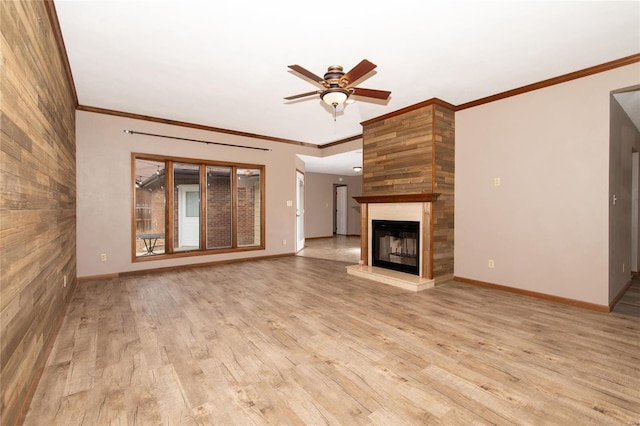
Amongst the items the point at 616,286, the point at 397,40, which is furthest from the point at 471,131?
the point at 616,286

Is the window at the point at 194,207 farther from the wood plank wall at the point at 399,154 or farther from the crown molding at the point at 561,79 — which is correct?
the crown molding at the point at 561,79

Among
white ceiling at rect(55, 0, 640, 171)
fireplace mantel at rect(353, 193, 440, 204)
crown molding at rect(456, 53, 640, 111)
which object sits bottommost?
fireplace mantel at rect(353, 193, 440, 204)

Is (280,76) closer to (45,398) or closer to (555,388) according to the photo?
(45,398)

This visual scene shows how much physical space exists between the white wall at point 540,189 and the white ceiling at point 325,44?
348 mm

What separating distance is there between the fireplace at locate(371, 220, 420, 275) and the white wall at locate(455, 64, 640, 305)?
0.74 metres

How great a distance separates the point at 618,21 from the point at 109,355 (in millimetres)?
5175

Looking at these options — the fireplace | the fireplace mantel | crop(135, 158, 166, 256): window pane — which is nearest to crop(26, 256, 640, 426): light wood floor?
the fireplace

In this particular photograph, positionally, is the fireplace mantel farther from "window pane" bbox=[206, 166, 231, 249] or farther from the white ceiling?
"window pane" bbox=[206, 166, 231, 249]

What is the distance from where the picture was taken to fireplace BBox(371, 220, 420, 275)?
4.70 m

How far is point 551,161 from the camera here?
3779 millimetres

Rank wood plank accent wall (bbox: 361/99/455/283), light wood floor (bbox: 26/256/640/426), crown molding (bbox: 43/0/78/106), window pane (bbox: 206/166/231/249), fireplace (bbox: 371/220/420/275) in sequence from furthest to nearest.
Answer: window pane (bbox: 206/166/231/249) < fireplace (bbox: 371/220/420/275) < wood plank accent wall (bbox: 361/99/455/283) < crown molding (bbox: 43/0/78/106) < light wood floor (bbox: 26/256/640/426)

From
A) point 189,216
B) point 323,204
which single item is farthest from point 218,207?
point 323,204

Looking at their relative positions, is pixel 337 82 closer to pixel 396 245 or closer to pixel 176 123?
pixel 396 245

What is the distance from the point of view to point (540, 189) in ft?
12.7
